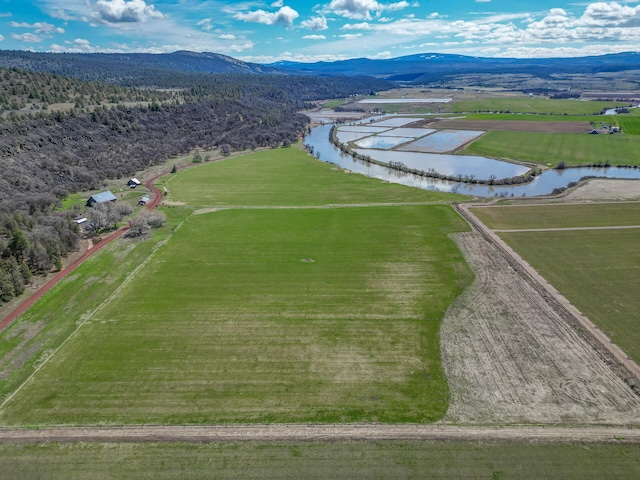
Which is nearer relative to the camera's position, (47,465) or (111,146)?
(47,465)

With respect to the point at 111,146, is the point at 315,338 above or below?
below

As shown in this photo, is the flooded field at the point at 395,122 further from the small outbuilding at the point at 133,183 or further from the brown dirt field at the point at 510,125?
the small outbuilding at the point at 133,183

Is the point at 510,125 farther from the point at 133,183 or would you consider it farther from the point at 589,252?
the point at 133,183

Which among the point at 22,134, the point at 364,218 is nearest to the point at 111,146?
the point at 22,134

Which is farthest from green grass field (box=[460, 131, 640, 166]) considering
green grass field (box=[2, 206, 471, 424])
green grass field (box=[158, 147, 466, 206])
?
green grass field (box=[2, 206, 471, 424])

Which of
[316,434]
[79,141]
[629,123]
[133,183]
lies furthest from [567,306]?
[629,123]

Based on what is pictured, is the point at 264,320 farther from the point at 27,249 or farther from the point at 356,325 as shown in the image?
the point at 27,249

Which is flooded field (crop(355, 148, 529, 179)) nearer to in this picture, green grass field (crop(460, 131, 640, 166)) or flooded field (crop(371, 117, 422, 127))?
green grass field (crop(460, 131, 640, 166))
